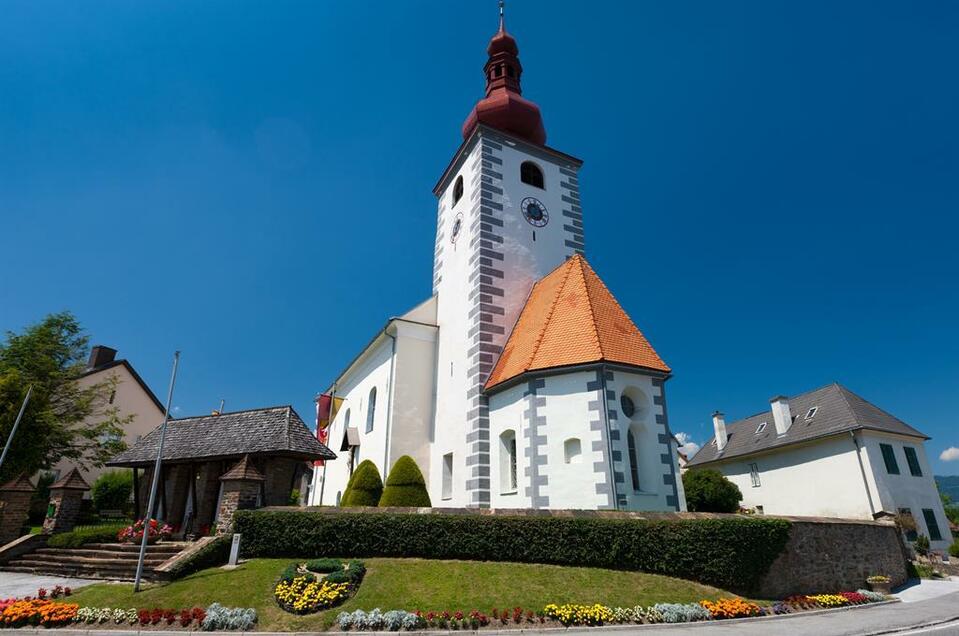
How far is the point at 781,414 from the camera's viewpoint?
33500 mm

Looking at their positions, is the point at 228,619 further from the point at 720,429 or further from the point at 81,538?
the point at 720,429

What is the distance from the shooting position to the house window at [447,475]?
20.2m

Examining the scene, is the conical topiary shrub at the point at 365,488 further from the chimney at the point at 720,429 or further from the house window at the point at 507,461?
the chimney at the point at 720,429

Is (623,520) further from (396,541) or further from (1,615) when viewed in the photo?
(1,615)

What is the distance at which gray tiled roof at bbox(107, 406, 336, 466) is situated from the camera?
58.0 feet

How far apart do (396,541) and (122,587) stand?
7314mm

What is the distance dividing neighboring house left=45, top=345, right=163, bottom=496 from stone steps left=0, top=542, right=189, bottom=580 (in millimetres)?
23278

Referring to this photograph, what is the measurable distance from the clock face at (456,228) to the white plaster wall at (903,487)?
81.3 feet

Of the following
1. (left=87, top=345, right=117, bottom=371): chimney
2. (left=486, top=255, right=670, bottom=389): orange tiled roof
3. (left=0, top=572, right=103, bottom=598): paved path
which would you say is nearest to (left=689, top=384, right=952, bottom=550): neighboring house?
(left=486, top=255, right=670, bottom=389): orange tiled roof

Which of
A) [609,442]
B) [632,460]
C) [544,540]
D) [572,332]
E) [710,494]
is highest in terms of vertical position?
[572,332]

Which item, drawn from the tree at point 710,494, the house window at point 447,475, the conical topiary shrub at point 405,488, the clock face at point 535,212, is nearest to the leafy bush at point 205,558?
the conical topiary shrub at point 405,488

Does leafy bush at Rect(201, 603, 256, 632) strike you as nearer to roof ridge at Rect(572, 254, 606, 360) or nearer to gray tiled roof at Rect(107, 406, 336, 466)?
gray tiled roof at Rect(107, 406, 336, 466)

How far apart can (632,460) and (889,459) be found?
21586 mm

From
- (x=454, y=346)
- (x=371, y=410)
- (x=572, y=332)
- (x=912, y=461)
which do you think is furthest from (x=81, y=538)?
(x=912, y=461)
